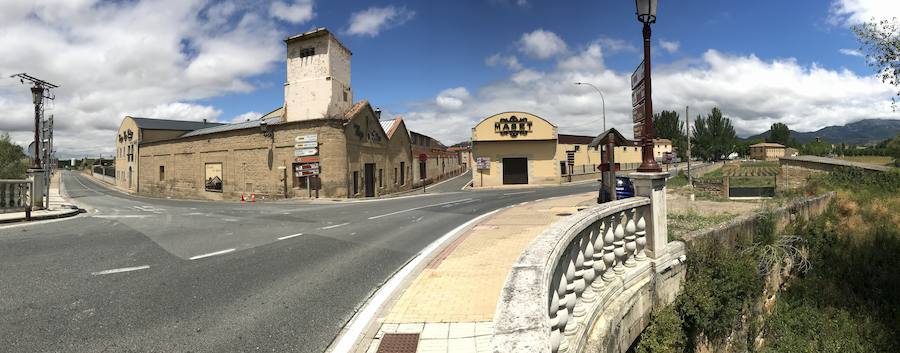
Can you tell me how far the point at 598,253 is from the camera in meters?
4.47

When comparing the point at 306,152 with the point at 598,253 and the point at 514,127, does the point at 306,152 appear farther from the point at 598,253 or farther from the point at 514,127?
the point at 598,253

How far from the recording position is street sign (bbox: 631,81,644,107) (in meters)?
6.42

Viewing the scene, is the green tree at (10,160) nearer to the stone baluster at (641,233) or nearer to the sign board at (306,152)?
the sign board at (306,152)

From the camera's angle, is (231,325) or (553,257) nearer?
(553,257)

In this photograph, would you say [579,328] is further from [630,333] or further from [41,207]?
[41,207]

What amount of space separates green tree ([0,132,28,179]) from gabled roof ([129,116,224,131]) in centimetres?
1122

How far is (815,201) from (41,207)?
27115 mm

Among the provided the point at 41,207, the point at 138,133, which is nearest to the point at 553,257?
the point at 41,207

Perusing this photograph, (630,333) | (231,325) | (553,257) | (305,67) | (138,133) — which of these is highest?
(305,67)

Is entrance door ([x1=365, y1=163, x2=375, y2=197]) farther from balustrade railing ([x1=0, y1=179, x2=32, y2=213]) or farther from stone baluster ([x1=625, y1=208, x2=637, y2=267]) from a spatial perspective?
stone baluster ([x1=625, y1=208, x2=637, y2=267])

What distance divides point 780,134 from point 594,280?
133m

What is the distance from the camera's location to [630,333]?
4977mm

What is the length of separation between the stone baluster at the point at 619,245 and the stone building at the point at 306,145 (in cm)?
2287

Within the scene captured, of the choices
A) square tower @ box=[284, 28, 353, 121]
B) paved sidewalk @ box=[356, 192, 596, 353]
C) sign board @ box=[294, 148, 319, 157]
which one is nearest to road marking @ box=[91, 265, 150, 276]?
paved sidewalk @ box=[356, 192, 596, 353]
